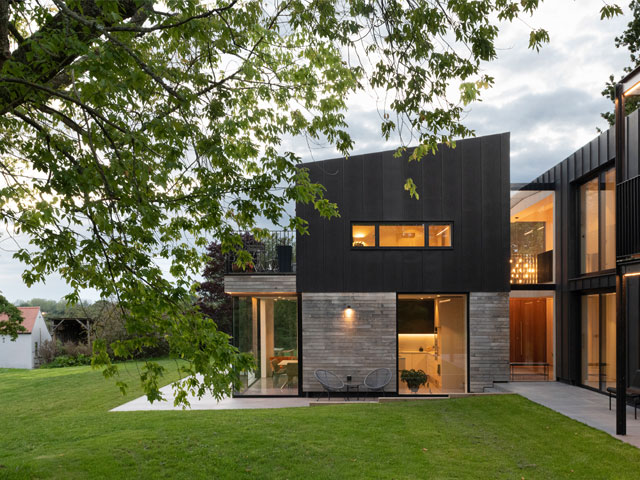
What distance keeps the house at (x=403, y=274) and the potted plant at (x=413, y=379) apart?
149 mm

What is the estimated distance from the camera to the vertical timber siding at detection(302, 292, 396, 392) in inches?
492

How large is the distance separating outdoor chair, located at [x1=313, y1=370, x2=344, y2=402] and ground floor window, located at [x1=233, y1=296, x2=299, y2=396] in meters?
0.74

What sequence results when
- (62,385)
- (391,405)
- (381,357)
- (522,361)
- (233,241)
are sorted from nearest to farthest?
(233,241) < (391,405) < (381,357) < (522,361) < (62,385)

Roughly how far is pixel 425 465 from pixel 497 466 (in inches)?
36.0


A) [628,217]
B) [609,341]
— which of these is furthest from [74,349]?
[628,217]

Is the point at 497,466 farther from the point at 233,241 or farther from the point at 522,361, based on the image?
the point at 522,361

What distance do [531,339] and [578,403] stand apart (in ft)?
12.0

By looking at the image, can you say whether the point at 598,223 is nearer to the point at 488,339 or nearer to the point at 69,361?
the point at 488,339

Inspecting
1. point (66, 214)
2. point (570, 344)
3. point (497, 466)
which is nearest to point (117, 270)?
point (66, 214)

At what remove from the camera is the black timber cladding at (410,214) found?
41.5 ft

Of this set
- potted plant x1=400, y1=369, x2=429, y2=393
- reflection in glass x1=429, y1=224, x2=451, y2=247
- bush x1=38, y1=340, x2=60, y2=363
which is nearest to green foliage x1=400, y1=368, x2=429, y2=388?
potted plant x1=400, y1=369, x2=429, y2=393

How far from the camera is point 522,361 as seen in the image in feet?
45.6

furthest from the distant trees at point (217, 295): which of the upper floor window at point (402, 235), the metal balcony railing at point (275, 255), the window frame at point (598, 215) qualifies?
the window frame at point (598, 215)

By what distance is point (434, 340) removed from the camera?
12.7 metres
